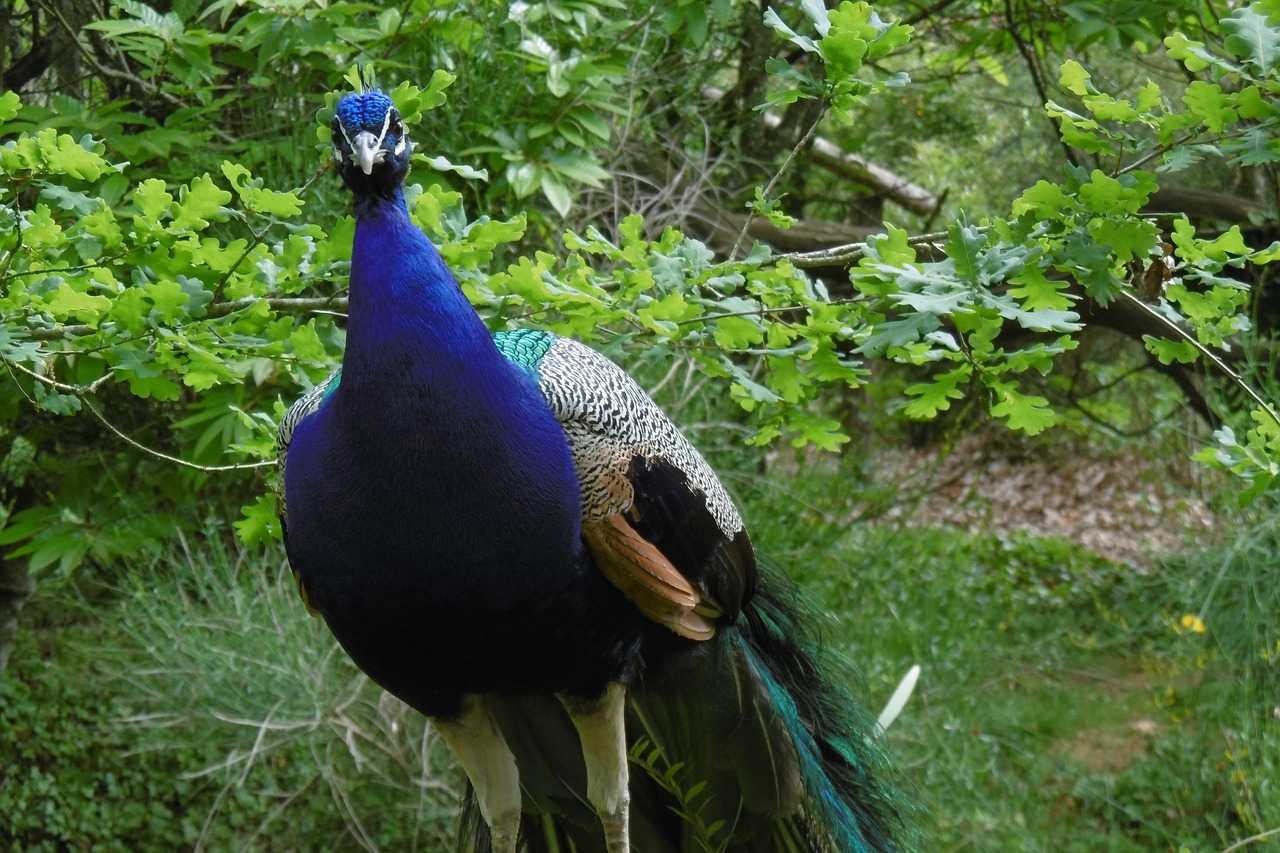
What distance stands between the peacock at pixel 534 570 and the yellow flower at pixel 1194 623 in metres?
2.39

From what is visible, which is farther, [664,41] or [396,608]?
[664,41]

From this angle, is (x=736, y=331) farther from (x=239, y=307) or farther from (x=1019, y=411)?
(x=239, y=307)

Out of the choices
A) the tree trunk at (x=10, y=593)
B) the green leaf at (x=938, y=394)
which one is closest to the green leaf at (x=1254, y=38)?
the green leaf at (x=938, y=394)

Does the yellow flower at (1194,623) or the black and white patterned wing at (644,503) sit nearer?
the black and white patterned wing at (644,503)

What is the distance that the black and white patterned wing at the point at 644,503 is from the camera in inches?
82.4

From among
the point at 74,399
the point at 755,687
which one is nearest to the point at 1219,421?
the point at 755,687

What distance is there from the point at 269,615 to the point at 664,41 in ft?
7.66

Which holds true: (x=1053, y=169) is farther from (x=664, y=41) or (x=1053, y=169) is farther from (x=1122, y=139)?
(x=1122, y=139)

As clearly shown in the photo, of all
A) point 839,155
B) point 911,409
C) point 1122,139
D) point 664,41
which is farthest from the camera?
point 839,155

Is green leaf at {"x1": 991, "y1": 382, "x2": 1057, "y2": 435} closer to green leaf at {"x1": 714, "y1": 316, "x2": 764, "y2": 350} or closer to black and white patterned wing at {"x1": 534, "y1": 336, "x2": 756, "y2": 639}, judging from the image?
green leaf at {"x1": 714, "y1": 316, "x2": 764, "y2": 350}

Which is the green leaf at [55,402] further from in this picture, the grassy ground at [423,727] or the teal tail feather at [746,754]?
the grassy ground at [423,727]

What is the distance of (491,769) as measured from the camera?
2.48 metres

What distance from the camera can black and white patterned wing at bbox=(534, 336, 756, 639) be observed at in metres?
2.09

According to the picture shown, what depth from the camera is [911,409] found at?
209 cm
